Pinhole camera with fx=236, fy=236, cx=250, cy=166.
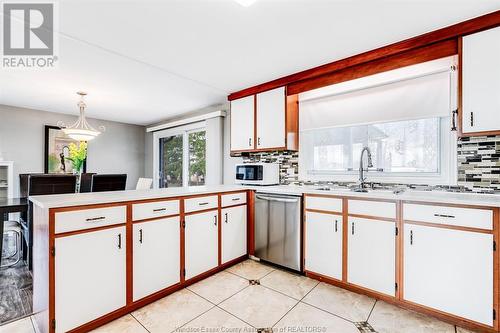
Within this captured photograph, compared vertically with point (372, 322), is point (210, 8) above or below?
above

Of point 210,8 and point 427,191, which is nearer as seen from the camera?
point 210,8

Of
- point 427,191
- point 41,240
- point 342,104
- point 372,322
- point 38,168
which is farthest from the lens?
point 38,168

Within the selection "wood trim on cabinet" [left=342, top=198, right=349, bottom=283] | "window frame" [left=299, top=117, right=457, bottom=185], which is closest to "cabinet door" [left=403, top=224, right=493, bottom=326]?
"wood trim on cabinet" [left=342, top=198, right=349, bottom=283]

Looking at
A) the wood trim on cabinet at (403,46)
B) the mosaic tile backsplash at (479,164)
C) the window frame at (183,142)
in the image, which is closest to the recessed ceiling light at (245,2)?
the wood trim on cabinet at (403,46)

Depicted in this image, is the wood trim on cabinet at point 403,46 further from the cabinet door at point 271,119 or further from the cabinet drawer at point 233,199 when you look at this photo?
the cabinet drawer at point 233,199

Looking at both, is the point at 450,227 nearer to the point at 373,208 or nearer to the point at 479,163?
the point at 373,208

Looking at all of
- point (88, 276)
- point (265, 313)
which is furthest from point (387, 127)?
point (88, 276)

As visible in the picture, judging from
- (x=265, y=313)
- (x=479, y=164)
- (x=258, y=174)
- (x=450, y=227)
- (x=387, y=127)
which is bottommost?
(x=265, y=313)

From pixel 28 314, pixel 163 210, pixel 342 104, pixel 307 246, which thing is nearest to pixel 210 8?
pixel 163 210

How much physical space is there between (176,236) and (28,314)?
1202 millimetres

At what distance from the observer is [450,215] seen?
1.71 metres

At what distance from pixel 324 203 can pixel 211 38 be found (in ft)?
6.04

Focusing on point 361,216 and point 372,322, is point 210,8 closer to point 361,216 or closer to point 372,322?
point 361,216

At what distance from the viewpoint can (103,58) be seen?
7.84 ft
